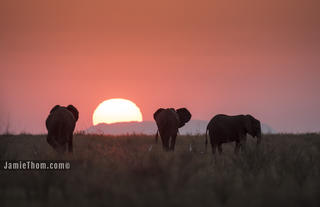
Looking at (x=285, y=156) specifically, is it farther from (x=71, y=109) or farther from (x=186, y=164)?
(x=71, y=109)

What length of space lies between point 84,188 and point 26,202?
45.9 inches

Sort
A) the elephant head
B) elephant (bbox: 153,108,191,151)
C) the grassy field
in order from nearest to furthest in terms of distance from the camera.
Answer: the grassy field, the elephant head, elephant (bbox: 153,108,191,151)

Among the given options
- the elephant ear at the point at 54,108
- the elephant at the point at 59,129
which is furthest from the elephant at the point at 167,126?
the elephant at the point at 59,129

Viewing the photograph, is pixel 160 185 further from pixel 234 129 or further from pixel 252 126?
pixel 252 126

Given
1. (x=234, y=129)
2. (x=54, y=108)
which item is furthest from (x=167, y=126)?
(x=54, y=108)

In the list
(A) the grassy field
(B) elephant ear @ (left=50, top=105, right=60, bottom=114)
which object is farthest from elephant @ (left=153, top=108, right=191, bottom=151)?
(A) the grassy field

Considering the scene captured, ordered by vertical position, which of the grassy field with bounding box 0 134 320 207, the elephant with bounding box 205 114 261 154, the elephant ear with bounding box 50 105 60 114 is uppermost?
the elephant ear with bounding box 50 105 60 114

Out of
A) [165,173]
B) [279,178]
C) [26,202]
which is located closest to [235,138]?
[279,178]

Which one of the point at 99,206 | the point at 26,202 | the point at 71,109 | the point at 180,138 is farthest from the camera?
the point at 180,138

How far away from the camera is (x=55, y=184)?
10664 mm

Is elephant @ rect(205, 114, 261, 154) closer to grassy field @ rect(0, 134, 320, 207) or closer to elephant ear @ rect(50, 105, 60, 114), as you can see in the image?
elephant ear @ rect(50, 105, 60, 114)

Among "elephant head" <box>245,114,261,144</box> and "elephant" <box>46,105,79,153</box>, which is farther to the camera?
"elephant head" <box>245,114,261,144</box>

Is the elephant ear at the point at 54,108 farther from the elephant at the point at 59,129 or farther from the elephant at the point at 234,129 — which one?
the elephant at the point at 234,129

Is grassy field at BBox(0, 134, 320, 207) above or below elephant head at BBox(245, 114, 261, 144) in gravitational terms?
below
